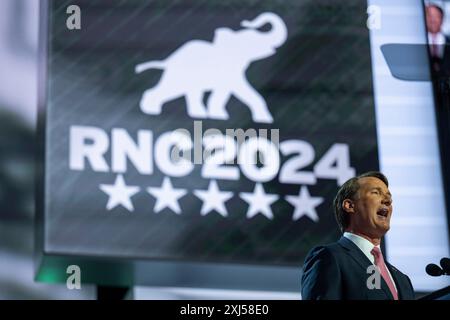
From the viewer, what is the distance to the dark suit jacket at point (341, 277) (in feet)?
10.7

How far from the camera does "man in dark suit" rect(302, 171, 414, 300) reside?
330cm

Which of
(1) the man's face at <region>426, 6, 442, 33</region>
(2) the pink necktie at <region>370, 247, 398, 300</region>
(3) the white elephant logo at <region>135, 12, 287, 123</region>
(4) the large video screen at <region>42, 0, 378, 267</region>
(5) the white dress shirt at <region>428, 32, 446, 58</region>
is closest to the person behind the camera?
(2) the pink necktie at <region>370, 247, 398, 300</region>

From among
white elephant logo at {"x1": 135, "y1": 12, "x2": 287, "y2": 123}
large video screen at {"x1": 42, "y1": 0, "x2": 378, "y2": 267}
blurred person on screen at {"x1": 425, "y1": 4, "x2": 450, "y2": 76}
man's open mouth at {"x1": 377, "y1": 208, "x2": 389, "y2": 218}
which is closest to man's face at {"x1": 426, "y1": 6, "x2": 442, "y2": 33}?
blurred person on screen at {"x1": 425, "y1": 4, "x2": 450, "y2": 76}

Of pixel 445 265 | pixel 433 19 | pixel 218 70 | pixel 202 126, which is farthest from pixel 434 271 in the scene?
pixel 433 19

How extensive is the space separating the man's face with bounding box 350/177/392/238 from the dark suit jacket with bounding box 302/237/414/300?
0.23 feet

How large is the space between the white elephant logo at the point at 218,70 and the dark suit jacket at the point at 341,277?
1.89 metres

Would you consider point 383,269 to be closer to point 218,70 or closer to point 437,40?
point 218,70

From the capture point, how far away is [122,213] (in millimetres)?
4895

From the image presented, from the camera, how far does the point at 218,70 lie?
536 centimetres

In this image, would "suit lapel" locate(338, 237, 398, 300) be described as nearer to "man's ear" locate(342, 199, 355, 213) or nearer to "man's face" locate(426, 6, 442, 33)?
"man's ear" locate(342, 199, 355, 213)
